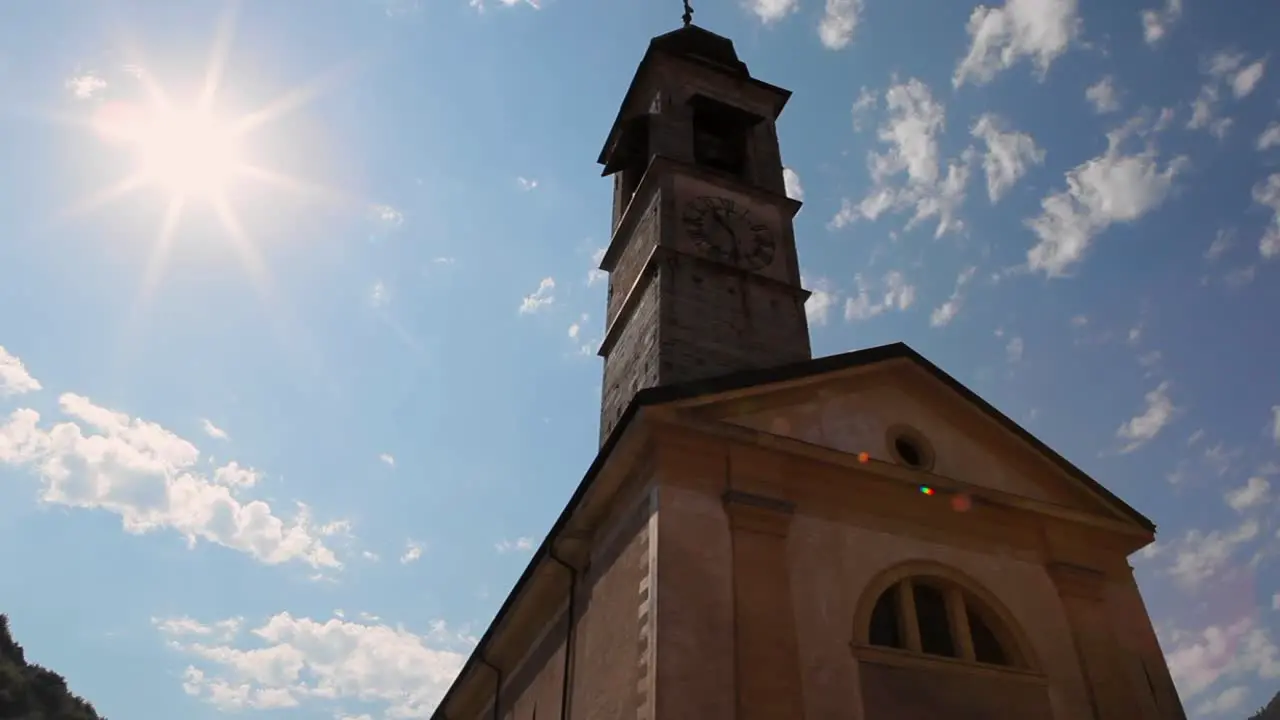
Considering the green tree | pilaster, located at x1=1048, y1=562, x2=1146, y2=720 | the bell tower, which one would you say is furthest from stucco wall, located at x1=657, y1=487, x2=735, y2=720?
the green tree

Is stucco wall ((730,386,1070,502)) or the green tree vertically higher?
the green tree

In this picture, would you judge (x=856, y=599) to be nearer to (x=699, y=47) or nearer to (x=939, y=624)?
(x=939, y=624)

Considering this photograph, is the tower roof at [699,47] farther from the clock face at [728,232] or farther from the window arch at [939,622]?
the window arch at [939,622]

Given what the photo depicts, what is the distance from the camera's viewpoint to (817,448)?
407 inches

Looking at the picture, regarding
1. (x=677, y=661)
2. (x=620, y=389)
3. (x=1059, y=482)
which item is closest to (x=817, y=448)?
(x=677, y=661)

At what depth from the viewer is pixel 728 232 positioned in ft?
55.9

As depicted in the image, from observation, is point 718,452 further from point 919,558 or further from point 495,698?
point 495,698

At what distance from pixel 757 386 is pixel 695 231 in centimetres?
667

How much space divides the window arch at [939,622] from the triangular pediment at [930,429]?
4.71ft

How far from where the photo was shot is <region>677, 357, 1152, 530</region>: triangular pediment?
11.0m

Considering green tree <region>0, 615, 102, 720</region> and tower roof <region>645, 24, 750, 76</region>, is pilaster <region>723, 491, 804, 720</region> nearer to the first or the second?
tower roof <region>645, 24, 750, 76</region>

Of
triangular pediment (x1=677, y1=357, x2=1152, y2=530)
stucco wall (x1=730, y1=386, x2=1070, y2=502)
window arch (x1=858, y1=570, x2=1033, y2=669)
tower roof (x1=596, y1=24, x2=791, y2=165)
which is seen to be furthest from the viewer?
tower roof (x1=596, y1=24, x2=791, y2=165)

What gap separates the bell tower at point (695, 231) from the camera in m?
15.3

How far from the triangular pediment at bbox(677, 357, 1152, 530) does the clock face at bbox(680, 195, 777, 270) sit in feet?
17.3
